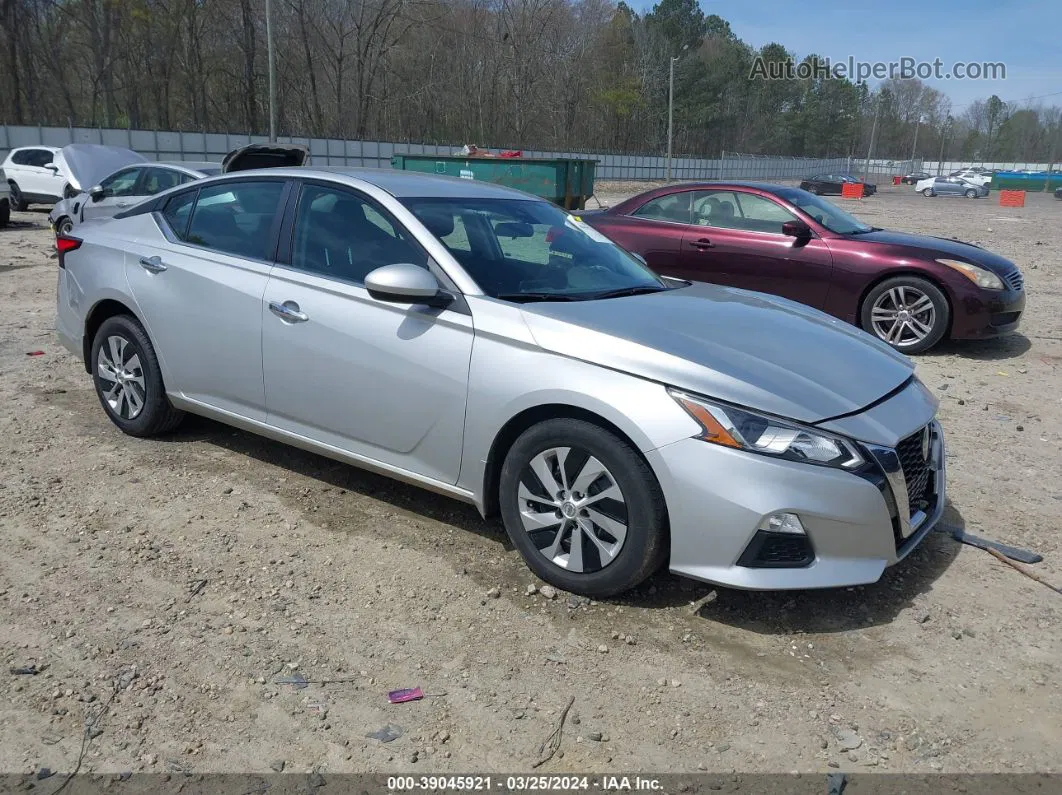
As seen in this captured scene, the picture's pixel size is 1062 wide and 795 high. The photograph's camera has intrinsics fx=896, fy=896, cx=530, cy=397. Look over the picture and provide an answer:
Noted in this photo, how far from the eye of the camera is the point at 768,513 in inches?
126

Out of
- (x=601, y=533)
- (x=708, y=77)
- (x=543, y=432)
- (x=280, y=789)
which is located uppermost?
(x=708, y=77)

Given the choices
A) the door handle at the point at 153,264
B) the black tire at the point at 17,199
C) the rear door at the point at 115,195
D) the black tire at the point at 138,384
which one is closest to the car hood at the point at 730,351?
the door handle at the point at 153,264

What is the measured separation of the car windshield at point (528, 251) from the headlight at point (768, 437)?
1053 mm

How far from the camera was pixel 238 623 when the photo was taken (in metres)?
3.42

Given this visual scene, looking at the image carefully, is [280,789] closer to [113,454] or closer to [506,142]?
[113,454]

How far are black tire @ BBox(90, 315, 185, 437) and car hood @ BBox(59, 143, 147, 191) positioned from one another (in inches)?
533

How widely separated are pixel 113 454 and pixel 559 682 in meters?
3.24

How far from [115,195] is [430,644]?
12105 millimetres

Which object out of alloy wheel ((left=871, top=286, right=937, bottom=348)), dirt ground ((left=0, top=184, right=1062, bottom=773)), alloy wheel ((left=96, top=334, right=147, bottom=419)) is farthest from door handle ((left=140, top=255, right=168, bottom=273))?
alloy wheel ((left=871, top=286, right=937, bottom=348))

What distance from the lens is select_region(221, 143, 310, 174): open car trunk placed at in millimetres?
10458

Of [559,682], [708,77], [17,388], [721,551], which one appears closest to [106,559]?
[559,682]

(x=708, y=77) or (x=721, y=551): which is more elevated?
(x=708, y=77)

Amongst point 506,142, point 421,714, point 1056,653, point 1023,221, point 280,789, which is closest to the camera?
point 280,789

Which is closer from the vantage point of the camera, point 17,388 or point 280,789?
point 280,789
